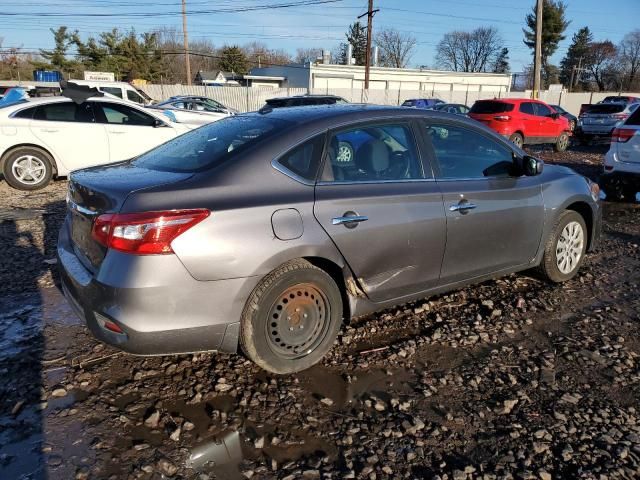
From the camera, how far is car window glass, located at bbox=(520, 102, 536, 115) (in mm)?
16047

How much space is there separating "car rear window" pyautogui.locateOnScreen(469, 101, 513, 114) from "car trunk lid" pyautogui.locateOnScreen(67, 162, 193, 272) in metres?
14.7

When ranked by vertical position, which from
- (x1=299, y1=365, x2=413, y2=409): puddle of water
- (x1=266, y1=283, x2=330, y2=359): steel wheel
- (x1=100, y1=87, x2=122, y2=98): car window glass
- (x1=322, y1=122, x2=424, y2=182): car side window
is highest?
(x1=100, y1=87, x2=122, y2=98): car window glass

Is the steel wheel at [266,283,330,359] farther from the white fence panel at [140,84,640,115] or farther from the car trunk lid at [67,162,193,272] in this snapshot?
the white fence panel at [140,84,640,115]

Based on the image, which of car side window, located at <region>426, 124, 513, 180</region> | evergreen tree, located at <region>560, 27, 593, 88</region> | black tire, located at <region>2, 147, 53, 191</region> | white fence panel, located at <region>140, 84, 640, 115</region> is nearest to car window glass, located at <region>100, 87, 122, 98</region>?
white fence panel, located at <region>140, 84, 640, 115</region>

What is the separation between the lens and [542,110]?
16.4 metres

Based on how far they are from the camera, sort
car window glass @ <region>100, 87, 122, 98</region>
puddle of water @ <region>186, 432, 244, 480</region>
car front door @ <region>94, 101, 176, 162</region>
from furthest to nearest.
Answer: car window glass @ <region>100, 87, 122, 98</region>, car front door @ <region>94, 101, 176, 162</region>, puddle of water @ <region>186, 432, 244, 480</region>

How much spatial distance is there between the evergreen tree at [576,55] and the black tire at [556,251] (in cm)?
8831

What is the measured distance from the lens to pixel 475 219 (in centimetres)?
379

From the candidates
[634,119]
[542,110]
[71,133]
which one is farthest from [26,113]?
[542,110]

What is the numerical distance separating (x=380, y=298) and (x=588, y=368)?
1.40 meters

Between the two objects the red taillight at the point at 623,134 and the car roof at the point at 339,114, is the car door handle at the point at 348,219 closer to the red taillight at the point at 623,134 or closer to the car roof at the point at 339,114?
the car roof at the point at 339,114

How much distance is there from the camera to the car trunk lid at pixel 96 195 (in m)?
2.79

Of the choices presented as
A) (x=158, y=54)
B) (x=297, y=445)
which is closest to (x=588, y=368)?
(x=297, y=445)

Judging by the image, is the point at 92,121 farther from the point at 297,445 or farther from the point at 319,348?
the point at 297,445
